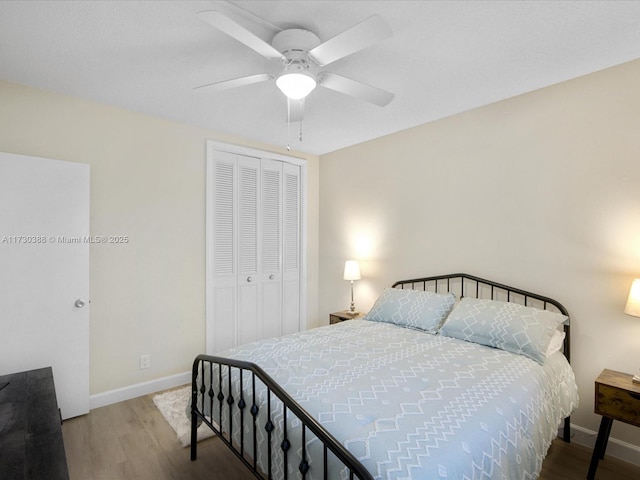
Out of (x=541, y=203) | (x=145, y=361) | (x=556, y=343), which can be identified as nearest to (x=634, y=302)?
(x=556, y=343)

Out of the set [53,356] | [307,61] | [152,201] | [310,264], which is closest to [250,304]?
[310,264]

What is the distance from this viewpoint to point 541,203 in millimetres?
2648

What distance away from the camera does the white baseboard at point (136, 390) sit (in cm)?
293

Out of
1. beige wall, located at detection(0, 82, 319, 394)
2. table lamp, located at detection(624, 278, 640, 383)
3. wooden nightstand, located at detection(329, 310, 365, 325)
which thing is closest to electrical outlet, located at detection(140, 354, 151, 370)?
beige wall, located at detection(0, 82, 319, 394)

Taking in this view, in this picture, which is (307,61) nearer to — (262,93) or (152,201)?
(262,93)

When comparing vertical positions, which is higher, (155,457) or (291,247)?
(291,247)

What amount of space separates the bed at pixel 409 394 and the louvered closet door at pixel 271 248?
147 centimetres

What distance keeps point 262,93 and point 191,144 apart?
118 cm

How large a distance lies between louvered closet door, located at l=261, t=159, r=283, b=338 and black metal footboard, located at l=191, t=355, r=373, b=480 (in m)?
1.89

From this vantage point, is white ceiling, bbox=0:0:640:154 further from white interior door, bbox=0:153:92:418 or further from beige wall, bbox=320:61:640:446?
white interior door, bbox=0:153:92:418

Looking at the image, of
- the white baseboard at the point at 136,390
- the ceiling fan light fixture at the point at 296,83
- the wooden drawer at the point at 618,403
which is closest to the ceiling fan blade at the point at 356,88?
the ceiling fan light fixture at the point at 296,83

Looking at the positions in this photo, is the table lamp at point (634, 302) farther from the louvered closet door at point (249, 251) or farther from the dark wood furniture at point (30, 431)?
the louvered closet door at point (249, 251)

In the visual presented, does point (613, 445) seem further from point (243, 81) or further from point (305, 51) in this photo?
point (243, 81)

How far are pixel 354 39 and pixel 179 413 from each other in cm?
299
